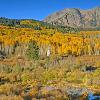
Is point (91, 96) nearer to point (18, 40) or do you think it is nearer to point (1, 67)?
point (1, 67)

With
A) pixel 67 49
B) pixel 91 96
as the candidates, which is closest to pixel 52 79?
pixel 91 96

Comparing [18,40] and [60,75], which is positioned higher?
[18,40]

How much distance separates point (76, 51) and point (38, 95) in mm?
96591

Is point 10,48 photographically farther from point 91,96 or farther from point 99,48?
point 91,96

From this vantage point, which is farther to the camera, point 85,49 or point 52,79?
point 85,49

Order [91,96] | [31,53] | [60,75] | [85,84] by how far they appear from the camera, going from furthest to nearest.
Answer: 1. [31,53]
2. [60,75]
3. [85,84]
4. [91,96]

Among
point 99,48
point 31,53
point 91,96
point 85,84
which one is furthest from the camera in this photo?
point 99,48

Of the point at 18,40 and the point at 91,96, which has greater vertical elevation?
the point at 18,40

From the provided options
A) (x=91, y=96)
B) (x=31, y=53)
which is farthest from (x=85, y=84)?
(x=31, y=53)

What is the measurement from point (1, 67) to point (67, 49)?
65.5 metres

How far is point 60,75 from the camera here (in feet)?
167

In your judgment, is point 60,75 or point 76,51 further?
point 76,51

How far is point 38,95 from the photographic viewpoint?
29828mm

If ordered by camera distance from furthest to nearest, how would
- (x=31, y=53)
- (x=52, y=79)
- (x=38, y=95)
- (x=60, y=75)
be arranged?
(x=31, y=53) → (x=60, y=75) → (x=52, y=79) → (x=38, y=95)
